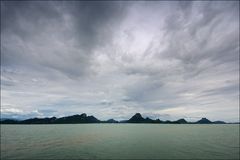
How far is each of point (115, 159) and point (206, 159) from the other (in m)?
25.1

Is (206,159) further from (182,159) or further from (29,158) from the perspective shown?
(29,158)

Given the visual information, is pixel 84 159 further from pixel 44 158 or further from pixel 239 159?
pixel 239 159

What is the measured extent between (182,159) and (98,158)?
76.3 feet

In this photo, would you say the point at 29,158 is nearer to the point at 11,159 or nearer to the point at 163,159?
the point at 11,159

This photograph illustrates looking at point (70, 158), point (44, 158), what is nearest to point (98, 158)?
point (70, 158)

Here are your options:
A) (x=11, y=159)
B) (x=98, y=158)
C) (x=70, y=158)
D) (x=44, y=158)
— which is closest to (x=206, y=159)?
(x=98, y=158)

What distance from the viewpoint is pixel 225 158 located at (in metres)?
43.5

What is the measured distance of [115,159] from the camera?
41844 millimetres

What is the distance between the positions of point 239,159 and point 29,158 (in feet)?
194

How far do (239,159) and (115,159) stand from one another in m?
34.5

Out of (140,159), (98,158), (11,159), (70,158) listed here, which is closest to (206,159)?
(140,159)

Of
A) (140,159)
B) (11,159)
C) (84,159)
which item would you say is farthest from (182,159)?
(11,159)

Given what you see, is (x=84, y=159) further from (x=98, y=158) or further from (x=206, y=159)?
(x=206, y=159)

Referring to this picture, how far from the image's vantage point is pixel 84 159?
137 ft
